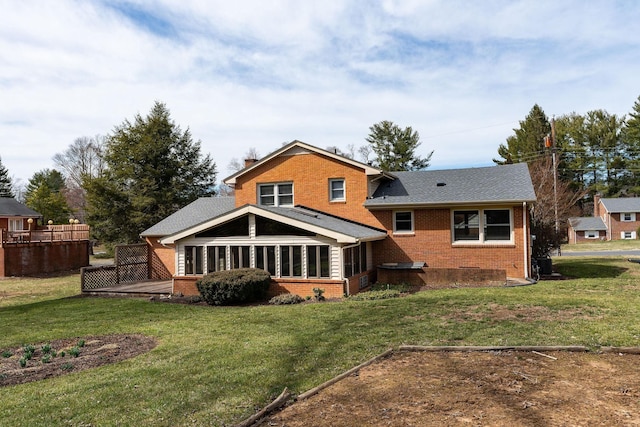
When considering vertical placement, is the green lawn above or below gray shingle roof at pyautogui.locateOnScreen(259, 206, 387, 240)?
below

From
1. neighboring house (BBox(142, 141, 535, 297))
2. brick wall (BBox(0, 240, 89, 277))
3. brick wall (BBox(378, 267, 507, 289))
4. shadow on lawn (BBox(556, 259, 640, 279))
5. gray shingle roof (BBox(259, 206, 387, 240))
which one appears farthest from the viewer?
brick wall (BBox(0, 240, 89, 277))

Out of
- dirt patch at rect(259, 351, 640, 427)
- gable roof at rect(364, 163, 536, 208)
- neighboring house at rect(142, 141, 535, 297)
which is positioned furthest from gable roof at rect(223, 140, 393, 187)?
dirt patch at rect(259, 351, 640, 427)

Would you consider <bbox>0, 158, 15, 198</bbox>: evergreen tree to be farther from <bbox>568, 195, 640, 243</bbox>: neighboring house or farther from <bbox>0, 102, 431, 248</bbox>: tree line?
<bbox>568, 195, 640, 243</bbox>: neighboring house

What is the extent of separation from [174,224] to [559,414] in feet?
67.4

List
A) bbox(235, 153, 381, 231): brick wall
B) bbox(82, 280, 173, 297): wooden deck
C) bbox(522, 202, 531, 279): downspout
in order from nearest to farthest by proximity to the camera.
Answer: bbox(522, 202, 531, 279): downspout < bbox(82, 280, 173, 297): wooden deck < bbox(235, 153, 381, 231): brick wall

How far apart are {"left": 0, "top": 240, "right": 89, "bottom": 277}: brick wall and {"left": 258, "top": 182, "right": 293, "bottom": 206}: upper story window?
16.9 m

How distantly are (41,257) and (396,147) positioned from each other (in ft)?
A: 131

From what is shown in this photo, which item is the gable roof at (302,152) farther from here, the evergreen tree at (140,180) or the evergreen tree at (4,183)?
the evergreen tree at (4,183)

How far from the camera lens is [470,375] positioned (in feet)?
20.7

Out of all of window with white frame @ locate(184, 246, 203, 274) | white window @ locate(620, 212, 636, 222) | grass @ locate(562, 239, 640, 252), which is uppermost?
white window @ locate(620, 212, 636, 222)

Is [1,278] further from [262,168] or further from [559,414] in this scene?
[559,414]

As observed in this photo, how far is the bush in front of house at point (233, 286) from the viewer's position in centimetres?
1466

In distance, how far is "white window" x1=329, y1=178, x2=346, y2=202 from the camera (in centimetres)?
2031

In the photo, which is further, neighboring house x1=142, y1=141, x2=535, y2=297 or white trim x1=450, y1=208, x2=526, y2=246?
white trim x1=450, y1=208, x2=526, y2=246
